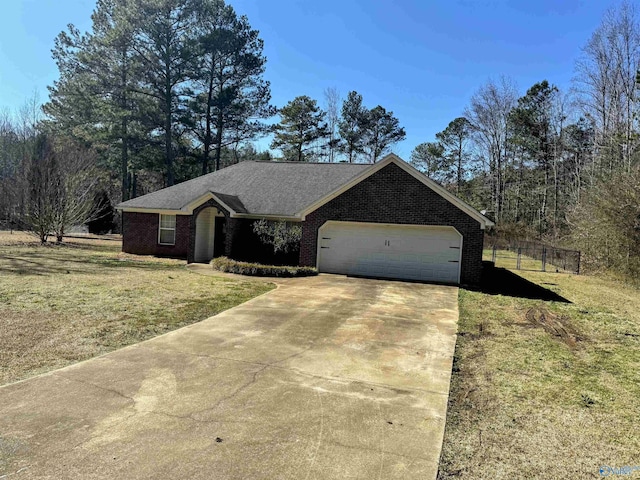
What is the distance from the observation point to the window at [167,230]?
770 inches

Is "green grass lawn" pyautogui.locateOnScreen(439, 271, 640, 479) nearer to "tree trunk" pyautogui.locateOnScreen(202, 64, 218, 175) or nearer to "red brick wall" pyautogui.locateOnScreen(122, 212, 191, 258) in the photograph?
"red brick wall" pyautogui.locateOnScreen(122, 212, 191, 258)

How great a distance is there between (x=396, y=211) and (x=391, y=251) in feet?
5.18

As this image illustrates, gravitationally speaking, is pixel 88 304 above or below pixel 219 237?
below

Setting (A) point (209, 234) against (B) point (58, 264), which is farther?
(A) point (209, 234)

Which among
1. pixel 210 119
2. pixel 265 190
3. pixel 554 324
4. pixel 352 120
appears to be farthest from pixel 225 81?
pixel 554 324

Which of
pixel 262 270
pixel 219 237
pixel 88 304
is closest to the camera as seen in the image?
pixel 88 304

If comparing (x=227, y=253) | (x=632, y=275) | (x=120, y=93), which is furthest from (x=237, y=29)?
(x=632, y=275)

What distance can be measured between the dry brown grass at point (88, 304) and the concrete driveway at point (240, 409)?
630 mm

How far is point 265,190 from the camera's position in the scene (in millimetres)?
19781

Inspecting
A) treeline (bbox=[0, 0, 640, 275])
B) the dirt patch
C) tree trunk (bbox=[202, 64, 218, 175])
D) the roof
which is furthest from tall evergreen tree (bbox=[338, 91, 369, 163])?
the dirt patch

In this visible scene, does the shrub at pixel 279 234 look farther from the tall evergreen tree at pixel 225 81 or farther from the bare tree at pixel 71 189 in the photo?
the tall evergreen tree at pixel 225 81

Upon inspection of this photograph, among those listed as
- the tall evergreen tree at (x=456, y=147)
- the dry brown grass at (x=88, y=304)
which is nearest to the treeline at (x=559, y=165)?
the tall evergreen tree at (x=456, y=147)

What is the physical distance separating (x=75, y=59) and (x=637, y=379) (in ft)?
130

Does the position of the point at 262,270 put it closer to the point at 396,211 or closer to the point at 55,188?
the point at 396,211
